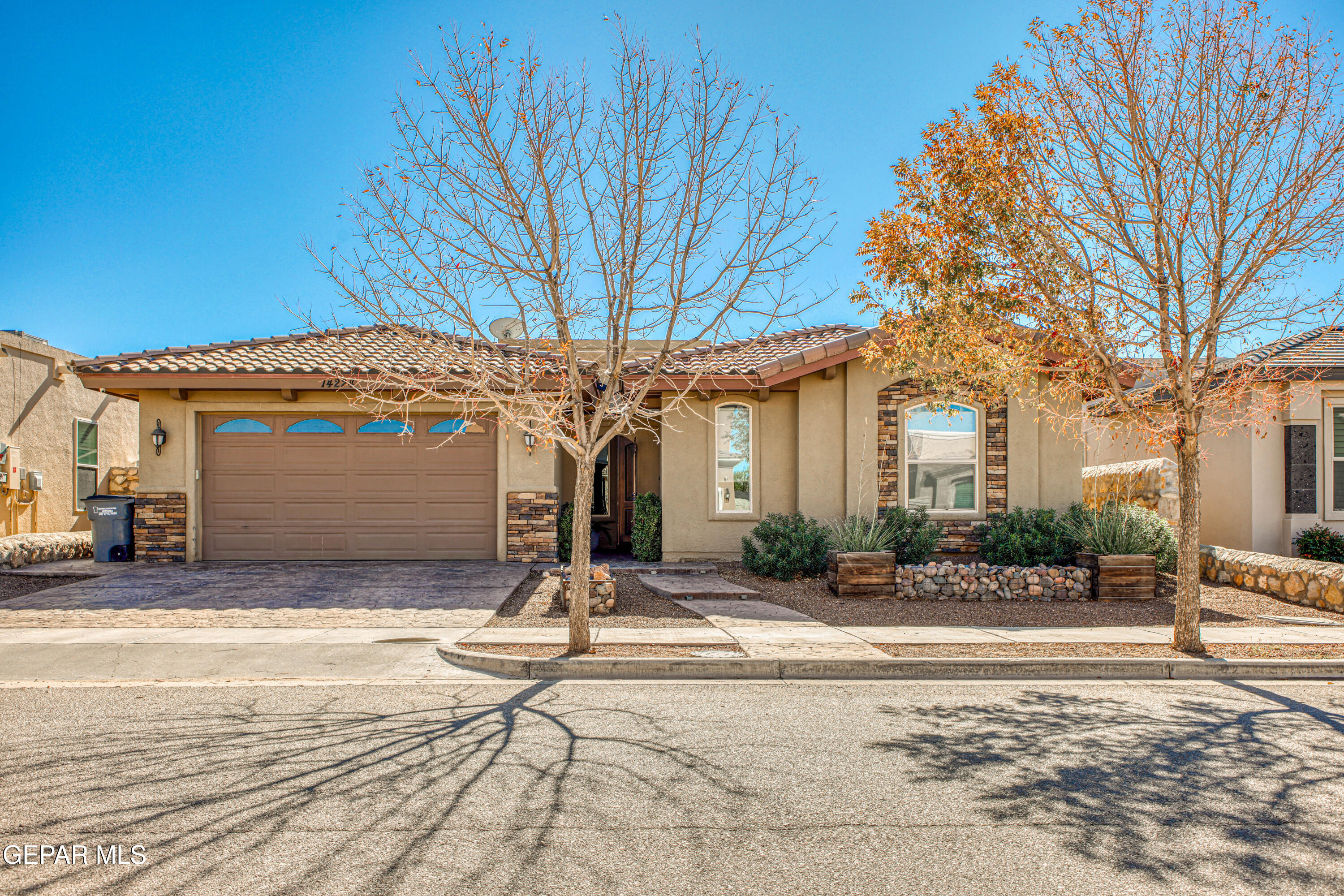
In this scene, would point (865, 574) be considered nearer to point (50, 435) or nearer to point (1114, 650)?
point (1114, 650)

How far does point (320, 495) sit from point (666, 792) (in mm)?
10914

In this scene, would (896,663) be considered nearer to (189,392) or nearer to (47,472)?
(189,392)

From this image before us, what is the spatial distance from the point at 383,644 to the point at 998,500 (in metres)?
9.76

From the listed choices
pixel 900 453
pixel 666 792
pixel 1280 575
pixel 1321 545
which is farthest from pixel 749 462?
pixel 666 792

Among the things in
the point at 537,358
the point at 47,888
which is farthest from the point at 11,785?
the point at 537,358

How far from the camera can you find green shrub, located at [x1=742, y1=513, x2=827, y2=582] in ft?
38.0

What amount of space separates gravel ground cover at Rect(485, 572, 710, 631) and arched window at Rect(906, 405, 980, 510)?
5043 mm

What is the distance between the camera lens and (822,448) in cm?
1298

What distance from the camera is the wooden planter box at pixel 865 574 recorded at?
1050cm

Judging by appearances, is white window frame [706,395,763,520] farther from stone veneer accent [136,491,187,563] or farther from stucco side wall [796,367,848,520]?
stone veneer accent [136,491,187,563]

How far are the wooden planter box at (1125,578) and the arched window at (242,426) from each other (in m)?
12.9

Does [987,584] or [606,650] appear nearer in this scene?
[606,650]

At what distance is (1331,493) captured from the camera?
507 inches
